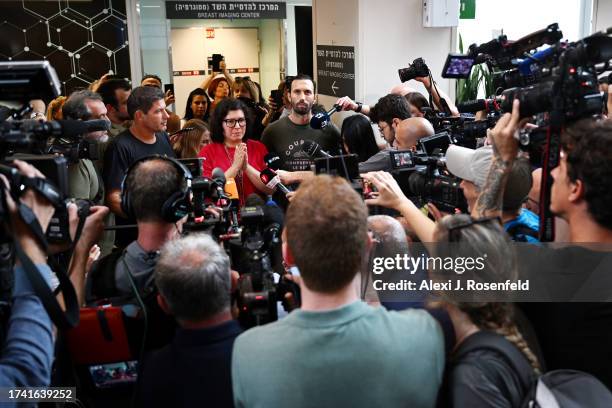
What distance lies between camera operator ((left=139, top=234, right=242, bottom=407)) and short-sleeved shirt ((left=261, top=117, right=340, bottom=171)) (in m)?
2.23

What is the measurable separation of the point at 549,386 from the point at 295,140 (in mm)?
2757

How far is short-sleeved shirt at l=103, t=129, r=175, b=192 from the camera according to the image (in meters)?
3.40

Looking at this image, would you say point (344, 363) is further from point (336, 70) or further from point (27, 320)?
point (336, 70)

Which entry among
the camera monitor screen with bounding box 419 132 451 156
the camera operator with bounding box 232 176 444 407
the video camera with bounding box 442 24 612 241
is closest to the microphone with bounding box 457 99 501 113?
the camera monitor screen with bounding box 419 132 451 156

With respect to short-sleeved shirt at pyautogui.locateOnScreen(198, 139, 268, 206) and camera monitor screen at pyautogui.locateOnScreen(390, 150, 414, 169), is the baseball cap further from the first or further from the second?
short-sleeved shirt at pyautogui.locateOnScreen(198, 139, 268, 206)

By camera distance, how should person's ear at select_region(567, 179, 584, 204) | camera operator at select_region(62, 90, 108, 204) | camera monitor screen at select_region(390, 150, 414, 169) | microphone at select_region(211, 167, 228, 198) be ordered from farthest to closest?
camera operator at select_region(62, 90, 108, 204), camera monitor screen at select_region(390, 150, 414, 169), microphone at select_region(211, 167, 228, 198), person's ear at select_region(567, 179, 584, 204)

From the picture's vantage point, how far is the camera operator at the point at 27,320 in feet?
4.34

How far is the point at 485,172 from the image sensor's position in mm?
1991

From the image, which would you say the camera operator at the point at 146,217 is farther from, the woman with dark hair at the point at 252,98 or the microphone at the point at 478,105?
the woman with dark hair at the point at 252,98

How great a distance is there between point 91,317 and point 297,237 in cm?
71

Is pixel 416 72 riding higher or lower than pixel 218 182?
higher

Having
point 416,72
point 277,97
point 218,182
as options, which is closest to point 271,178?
point 218,182

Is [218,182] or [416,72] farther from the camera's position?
[416,72]

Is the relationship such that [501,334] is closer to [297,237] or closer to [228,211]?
[297,237]
